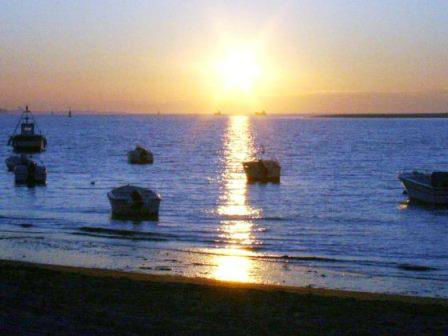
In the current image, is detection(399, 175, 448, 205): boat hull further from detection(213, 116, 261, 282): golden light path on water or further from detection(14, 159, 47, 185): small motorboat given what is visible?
detection(14, 159, 47, 185): small motorboat

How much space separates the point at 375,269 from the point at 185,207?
1936 cm

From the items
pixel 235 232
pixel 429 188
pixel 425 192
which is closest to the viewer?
pixel 235 232

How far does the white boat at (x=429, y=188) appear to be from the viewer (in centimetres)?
4122

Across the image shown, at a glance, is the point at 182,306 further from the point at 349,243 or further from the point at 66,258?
the point at 349,243

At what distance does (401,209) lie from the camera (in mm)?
41312

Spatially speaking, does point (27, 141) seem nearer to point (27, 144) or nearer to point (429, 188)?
point (27, 144)

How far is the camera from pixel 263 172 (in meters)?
Answer: 59.7

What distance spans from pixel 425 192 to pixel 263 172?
763 inches

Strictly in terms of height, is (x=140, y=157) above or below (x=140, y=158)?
above

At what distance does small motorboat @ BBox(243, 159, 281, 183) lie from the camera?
59.6m

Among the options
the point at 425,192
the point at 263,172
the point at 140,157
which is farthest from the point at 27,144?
the point at 425,192

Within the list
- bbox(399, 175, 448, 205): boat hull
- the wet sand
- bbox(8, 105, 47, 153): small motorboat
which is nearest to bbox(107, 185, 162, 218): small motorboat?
bbox(399, 175, 448, 205): boat hull

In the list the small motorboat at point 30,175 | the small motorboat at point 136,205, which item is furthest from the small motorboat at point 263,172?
the small motorboat at point 136,205

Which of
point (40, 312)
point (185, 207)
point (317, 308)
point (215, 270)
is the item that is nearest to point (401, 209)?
point (185, 207)
